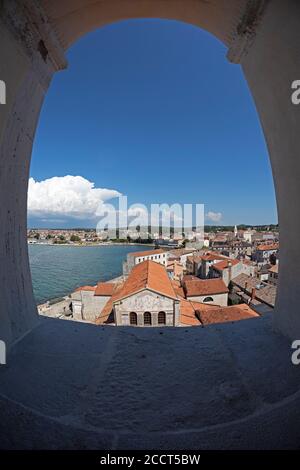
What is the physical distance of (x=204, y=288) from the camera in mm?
23297

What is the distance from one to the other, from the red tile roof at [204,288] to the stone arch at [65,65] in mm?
21958

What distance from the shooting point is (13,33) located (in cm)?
112

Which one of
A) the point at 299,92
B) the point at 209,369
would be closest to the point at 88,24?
the point at 299,92

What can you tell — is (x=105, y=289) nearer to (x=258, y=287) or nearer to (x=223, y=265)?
(x=258, y=287)

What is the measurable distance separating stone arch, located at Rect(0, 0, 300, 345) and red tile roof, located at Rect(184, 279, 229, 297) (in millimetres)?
21958

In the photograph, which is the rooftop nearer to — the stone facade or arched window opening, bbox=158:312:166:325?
the stone facade

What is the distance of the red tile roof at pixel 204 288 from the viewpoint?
22.8 metres

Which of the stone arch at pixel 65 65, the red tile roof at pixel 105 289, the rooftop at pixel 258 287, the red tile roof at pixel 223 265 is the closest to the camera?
the stone arch at pixel 65 65

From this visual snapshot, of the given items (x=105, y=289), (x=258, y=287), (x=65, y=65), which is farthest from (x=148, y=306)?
(x=258, y=287)


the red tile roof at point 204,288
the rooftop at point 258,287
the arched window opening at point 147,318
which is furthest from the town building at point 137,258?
the arched window opening at point 147,318

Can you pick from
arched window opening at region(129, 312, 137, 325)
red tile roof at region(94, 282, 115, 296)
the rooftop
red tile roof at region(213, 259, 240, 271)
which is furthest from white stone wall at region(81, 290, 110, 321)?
red tile roof at region(213, 259, 240, 271)

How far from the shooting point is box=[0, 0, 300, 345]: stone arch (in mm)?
1136

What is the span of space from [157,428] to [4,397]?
68 centimetres

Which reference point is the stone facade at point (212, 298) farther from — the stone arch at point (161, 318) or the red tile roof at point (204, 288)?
the stone arch at point (161, 318)
